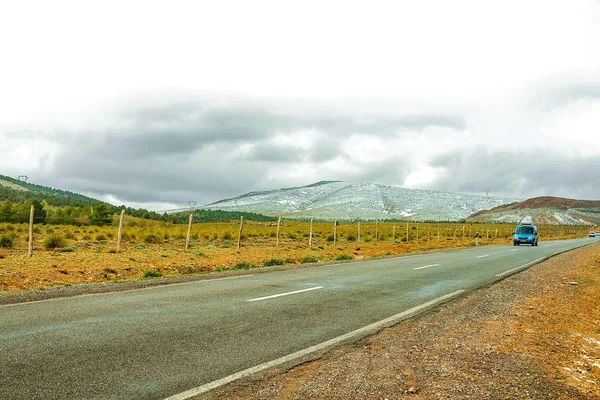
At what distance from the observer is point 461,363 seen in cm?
523

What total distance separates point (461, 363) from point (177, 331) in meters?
3.86

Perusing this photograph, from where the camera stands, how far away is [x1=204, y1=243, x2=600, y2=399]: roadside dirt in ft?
14.2

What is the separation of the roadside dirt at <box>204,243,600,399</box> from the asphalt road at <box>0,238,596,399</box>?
0.48 m

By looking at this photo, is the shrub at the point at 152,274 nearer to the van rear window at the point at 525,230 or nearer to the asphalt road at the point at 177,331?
the asphalt road at the point at 177,331

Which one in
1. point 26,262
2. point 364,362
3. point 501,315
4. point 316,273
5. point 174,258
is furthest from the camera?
point 174,258

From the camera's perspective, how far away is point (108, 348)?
557 cm

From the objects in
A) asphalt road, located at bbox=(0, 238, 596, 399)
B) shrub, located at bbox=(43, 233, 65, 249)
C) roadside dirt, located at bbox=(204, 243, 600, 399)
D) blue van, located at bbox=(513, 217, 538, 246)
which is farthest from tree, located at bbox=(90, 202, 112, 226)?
roadside dirt, located at bbox=(204, 243, 600, 399)

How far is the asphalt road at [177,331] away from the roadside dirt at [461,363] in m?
0.48

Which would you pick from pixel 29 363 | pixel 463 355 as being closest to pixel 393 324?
pixel 463 355

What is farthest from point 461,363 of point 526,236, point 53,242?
point 526,236

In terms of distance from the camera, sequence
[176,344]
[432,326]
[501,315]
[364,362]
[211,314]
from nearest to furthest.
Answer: [364,362] < [176,344] < [432,326] < [211,314] < [501,315]

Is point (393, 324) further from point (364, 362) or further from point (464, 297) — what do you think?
point (464, 297)

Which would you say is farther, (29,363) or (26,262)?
(26,262)

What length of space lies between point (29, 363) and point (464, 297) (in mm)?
8738
